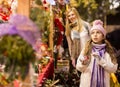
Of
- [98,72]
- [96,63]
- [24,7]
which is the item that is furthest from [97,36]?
[24,7]

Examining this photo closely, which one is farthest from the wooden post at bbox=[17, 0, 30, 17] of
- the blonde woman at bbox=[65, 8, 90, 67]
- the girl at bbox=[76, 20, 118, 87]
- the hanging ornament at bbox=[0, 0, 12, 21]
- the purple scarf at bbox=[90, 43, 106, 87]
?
the blonde woman at bbox=[65, 8, 90, 67]

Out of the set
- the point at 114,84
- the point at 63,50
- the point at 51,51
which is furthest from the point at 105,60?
the point at 63,50

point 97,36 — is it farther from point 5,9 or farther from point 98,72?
point 5,9

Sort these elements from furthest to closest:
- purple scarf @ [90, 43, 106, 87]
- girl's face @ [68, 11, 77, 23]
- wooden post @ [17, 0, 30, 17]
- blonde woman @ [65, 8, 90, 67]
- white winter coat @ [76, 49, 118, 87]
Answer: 1. girl's face @ [68, 11, 77, 23]
2. blonde woman @ [65, 8, 90, 67]
3. purple scarf @ [90, 43, 106, 87]
4. white winter coat @ [76, 49, 118, 87]
5. wooden post @ [17, 0, 30, 17]

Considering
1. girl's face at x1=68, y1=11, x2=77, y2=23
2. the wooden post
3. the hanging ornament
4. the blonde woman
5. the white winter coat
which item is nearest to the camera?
the wooden post

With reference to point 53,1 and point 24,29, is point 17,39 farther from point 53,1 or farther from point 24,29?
point 53,1

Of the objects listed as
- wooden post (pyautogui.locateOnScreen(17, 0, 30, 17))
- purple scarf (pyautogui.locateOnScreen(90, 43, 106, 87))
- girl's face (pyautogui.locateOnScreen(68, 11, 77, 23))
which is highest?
wooden post (pyautogui.locateOnScreen(17, 0, 30, 17))

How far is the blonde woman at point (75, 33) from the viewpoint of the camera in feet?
25.4

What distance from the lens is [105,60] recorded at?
6141 mm

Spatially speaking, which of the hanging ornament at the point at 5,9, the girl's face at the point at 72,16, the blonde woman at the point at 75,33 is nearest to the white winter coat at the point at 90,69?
the blonde woman at the point at 75,33

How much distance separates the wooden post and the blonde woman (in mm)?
3394

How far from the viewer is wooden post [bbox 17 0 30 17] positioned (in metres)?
4.21

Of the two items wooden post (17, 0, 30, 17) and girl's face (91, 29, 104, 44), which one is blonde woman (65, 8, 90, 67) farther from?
wooden post (17, 0, 30, 17)

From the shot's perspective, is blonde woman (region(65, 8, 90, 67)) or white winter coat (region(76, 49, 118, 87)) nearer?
white winter coat (region(76, 49, 118, 87))
